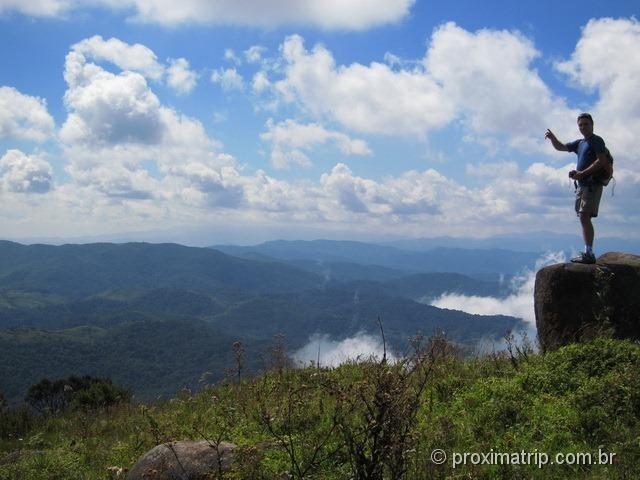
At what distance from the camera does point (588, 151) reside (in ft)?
30.3

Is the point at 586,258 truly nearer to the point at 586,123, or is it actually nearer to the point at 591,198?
the point at 591,198

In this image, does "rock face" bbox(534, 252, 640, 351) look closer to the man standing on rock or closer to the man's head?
the man standing on rock

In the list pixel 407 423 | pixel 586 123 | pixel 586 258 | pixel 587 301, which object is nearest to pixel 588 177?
pixel 586 123

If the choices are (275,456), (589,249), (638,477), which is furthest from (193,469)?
(589,249)

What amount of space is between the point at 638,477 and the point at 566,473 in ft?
2.06

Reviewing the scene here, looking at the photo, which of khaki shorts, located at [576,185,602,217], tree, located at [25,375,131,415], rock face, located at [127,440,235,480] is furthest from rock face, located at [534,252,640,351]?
tree, located at [25,375,131,415]

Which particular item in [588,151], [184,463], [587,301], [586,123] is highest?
[586,123]

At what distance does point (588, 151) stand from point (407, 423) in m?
7.63

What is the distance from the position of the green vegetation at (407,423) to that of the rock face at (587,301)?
2.74ft

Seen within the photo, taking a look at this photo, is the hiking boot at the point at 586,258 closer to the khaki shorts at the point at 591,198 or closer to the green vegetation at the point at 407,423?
the khaki shorts at the point at 591,198

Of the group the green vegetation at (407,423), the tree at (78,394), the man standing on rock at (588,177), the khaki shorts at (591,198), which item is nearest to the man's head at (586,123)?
the man standing on rock at (588,177)

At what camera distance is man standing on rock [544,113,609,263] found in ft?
29.6

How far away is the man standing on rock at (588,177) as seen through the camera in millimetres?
9031

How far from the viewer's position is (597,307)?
336 inches
